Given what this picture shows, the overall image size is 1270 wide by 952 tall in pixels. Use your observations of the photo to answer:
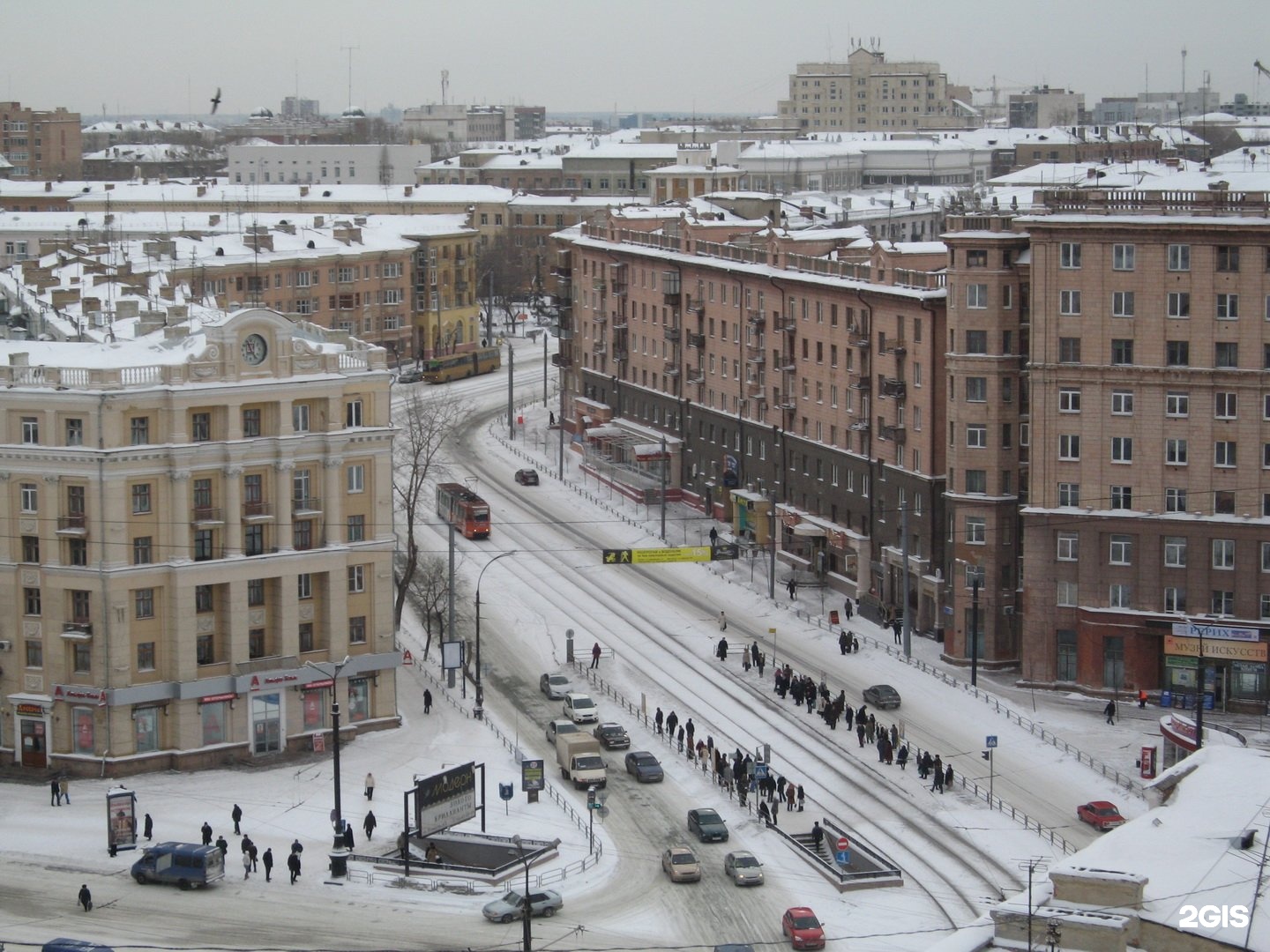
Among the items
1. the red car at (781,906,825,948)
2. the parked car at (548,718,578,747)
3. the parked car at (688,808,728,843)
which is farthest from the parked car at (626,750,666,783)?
the red car at (781,906,825,948)

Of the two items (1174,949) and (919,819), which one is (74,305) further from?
(1174,949)

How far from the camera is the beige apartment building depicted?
7038cm

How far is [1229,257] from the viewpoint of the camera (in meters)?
78.6

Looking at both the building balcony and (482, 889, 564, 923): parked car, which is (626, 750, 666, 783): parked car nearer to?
(482, 889, 564, 923): parked car

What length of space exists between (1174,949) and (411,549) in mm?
52370

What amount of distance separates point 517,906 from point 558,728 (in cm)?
1665

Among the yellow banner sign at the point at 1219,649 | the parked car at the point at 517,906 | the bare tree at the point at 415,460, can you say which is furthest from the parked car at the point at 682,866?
the yellow banner sign at the point at 1219,649

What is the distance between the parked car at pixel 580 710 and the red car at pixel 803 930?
21.5 m

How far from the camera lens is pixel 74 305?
97812mm

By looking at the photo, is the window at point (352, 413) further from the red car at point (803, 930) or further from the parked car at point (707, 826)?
the red car at point (803, 930)

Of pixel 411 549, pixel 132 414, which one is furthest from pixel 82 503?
pixel 411 549

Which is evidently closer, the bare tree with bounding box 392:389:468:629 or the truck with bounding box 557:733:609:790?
the truck with bounding box 557:733:609:790

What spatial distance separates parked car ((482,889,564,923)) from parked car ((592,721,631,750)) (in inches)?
607

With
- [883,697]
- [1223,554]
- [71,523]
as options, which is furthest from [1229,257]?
[71,523]
